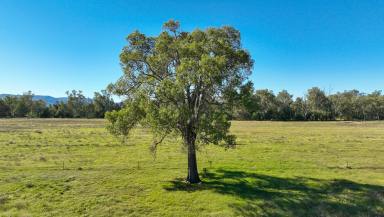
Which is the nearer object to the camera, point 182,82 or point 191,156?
point 182,82

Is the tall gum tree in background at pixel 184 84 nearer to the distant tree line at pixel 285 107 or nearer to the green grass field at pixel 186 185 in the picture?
the green grass field at pixel 186 185

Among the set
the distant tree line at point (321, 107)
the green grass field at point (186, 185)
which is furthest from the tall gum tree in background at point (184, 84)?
the distant tree line at point (321, 107)

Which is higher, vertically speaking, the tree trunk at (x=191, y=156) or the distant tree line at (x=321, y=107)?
the distant tree line at (x=321, y=107)

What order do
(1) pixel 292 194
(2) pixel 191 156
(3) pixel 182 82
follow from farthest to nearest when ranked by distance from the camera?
(2) pixel 191 156 < (1) pixel 292 194 < (3) pixel 182 82

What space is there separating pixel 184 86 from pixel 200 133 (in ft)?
12.1

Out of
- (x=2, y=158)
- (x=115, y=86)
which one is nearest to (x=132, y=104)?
(x=115, y=86)

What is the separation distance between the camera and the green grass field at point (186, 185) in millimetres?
19125

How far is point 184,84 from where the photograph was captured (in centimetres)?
2053

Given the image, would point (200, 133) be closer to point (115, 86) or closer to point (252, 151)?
point (115, 86)

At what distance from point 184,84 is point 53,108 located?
149 m

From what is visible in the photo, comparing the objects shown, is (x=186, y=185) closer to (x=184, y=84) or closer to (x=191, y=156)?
(x=191, y=156)

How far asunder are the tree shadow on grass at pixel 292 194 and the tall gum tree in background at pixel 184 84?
257 centimetres

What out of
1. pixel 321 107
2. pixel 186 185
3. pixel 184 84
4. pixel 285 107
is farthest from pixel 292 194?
pixel 321 107

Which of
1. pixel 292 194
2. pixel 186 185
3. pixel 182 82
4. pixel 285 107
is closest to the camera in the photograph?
pixel 182 82
